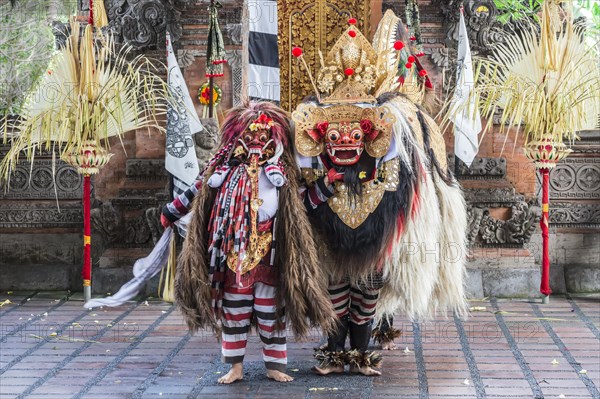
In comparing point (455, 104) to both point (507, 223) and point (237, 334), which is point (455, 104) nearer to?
point (507, 223)

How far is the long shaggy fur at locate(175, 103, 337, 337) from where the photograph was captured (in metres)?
5.30

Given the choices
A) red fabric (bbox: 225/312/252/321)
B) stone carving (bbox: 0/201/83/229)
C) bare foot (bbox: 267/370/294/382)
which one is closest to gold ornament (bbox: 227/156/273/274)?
red fabric (bbox: 225/312/252/321)

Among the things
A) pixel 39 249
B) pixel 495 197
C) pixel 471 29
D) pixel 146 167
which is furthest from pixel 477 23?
pixel 39 249

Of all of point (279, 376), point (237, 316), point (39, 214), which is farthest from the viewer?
point (39, 214)

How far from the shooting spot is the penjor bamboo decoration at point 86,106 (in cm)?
757

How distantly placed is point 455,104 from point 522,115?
557 mm

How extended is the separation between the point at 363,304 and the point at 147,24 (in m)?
3.77

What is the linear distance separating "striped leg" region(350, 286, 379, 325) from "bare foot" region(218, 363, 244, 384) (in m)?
0.71

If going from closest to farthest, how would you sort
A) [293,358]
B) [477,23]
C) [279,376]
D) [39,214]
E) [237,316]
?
[237,316]
[279,376]
[293,358]
[477,23]
[39,214]

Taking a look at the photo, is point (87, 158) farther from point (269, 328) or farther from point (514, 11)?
point (514, 11)

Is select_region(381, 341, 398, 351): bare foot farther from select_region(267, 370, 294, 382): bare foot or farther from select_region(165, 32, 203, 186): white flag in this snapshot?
select_region(165, 32, 203, 186): white flag

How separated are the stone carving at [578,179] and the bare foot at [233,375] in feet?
13.1

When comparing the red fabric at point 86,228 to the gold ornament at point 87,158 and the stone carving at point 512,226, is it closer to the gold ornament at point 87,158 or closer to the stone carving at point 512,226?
the gold ornament at point 87,158

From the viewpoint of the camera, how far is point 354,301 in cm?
571
